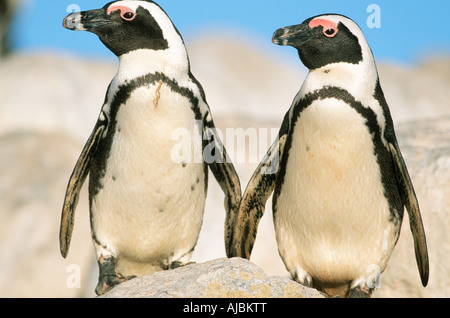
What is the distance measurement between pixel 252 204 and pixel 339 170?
0.47 metres

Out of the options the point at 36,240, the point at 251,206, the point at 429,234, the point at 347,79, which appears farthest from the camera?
the point at 36,240

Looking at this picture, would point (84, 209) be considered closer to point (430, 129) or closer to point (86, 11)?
point (430, 129)

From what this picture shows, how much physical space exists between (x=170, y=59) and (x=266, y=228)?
2320 mm

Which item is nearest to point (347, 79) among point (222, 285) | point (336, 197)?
point (336, 197)

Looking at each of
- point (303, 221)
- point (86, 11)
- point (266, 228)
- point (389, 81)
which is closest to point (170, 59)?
point (86, 11)

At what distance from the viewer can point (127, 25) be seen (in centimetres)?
305

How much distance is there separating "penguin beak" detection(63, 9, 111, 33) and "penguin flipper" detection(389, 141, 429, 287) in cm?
131

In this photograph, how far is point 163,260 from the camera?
3.26 meters

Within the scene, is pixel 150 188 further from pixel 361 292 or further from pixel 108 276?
pixel 361 292

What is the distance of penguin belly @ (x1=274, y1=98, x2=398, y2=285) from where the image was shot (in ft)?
9.60

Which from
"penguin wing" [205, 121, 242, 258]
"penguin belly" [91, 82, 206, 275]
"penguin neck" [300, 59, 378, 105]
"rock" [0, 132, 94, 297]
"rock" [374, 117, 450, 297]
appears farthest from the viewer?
"rock" [0, 132, 94, 297]

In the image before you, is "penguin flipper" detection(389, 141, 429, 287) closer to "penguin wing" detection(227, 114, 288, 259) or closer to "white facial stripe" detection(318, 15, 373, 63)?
"white facial stripe" detection(318, 15, 373, 63)

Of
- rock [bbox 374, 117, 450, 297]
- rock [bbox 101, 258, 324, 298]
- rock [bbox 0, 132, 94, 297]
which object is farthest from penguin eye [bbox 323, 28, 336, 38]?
rock [bbox 0, 132, 94, 297]

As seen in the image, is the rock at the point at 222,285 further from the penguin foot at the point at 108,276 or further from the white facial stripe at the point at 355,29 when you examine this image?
the white facial stripe at the point at 355,29
